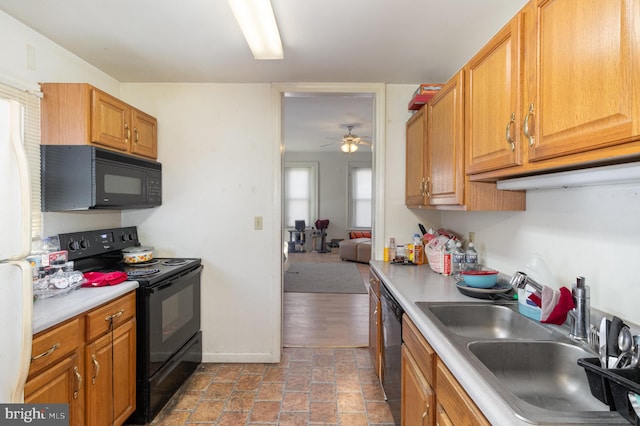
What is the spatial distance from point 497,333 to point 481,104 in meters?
1.09

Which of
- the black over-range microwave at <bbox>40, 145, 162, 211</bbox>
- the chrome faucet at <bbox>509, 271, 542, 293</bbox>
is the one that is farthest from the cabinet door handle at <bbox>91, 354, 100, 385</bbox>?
the chrome faucet at <bbox>509, 271, 542, 293</bbox>

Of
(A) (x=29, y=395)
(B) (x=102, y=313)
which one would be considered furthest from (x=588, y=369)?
(B) (x=102, y=313)

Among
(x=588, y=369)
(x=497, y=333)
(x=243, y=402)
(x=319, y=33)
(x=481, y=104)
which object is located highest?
(x=319, y=33)

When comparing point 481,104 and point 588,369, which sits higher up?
point 481,104

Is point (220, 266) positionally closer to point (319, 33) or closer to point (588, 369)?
point (319, 33)

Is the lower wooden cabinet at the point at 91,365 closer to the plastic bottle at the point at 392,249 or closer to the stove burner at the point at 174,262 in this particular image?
the stove burner at the point at 174,262

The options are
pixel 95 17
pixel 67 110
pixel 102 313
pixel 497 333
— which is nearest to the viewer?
pixel 497 333

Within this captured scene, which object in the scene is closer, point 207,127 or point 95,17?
point 95,17

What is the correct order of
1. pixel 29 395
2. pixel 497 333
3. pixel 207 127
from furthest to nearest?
pixel 207 127 < pixel 497 333 < pixel 29 395

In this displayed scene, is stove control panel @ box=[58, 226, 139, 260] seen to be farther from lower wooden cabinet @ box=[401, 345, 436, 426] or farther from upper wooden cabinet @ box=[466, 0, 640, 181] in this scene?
upper wooden cabinet @ box=[466, 0, 640, 181]

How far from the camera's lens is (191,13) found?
1.83m

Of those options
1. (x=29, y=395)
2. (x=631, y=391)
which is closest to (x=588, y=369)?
(x=631, y=391)

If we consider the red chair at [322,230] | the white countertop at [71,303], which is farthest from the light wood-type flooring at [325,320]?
the red chair at [322,230]

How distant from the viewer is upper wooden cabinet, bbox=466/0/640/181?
2.75 ft
